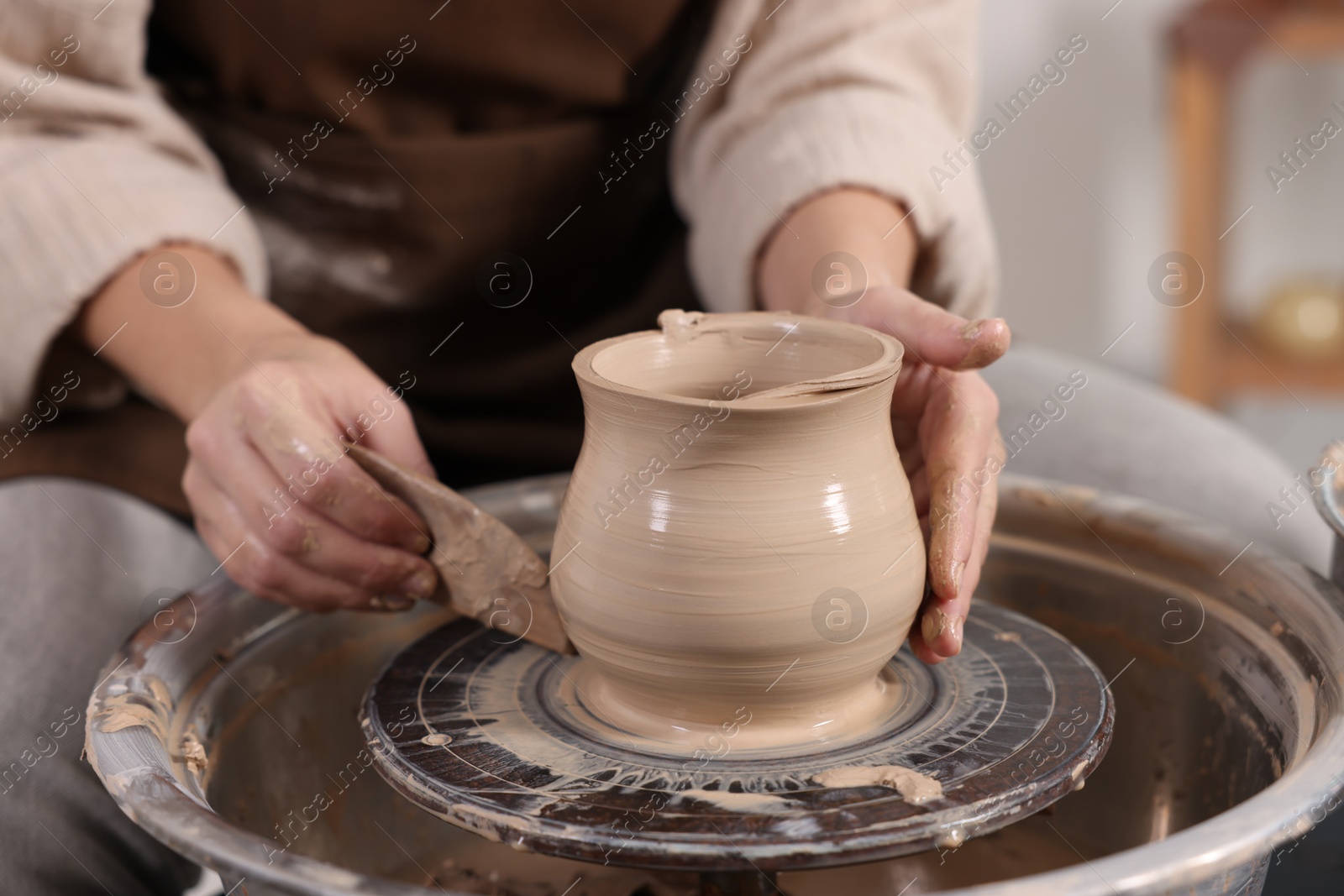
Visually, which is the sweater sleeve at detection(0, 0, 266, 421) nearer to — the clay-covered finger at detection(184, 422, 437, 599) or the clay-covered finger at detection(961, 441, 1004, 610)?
the clay-covered finger at detection(184, 422, 437, 599)

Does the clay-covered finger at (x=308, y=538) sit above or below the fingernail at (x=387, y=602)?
above

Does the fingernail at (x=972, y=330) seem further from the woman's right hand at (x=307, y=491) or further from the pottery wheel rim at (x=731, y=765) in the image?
the woman's right hand at (x=307, y=491)

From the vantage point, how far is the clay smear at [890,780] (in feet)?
1.97

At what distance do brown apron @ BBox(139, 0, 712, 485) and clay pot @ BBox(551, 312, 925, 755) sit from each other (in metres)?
0.52

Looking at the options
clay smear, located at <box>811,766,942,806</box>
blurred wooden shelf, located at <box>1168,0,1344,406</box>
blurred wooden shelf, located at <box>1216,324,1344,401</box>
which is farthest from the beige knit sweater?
blurred wooden shelf, located at <box>1216,324,1344,401</box>

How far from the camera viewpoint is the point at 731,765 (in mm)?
647

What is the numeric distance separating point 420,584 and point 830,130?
1.84 feet

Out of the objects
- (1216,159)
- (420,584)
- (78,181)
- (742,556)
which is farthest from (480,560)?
(1216,159)

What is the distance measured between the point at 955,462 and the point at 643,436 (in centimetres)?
21

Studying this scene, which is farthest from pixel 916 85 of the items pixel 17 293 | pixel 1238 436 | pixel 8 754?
pixel 8 754

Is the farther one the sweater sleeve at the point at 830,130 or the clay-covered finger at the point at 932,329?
the sweater sleeve at the point at 830,130

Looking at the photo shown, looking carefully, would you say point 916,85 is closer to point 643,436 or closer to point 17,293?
point 643,436

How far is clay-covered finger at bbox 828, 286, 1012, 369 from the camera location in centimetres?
69

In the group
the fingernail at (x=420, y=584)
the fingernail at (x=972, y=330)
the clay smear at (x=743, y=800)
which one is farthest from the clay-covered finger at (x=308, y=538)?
the fingernail at (x=972, y=330)
